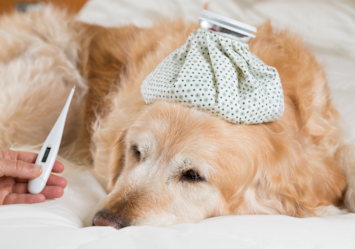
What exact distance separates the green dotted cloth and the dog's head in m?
0.05

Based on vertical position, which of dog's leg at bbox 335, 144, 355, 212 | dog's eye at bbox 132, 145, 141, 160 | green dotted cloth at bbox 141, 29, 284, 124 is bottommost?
dog's eye at bbox 132, 145, 141, 160

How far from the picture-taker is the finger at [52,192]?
1300mm

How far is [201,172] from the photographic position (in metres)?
1.26

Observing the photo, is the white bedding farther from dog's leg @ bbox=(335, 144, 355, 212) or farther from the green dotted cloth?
the green dotted cloth

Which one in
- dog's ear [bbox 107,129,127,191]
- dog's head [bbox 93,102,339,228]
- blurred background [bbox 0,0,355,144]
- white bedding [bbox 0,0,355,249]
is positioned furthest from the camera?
blurred background [bbox 0,0,355,144]

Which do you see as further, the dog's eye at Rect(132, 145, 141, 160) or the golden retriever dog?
the dog's eye at Rect(132, 145, 141, 160)

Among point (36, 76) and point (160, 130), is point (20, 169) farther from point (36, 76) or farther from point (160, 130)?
point (36, 76)

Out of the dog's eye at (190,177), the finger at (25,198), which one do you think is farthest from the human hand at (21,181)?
the dog's eye at (190,177)

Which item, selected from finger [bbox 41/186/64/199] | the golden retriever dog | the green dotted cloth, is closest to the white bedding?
finger [bbox 41/186/64/199]

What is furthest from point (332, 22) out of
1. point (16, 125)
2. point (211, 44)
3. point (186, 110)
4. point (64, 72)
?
point (16, 125)

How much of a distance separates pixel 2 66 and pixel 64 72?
374 mm

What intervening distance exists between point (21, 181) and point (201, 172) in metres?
0.73

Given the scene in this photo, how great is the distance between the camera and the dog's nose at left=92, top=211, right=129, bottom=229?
1137mm

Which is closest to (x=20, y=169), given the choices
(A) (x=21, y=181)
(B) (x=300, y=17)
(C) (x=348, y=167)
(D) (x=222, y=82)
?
(A) (x=21, y=181)
